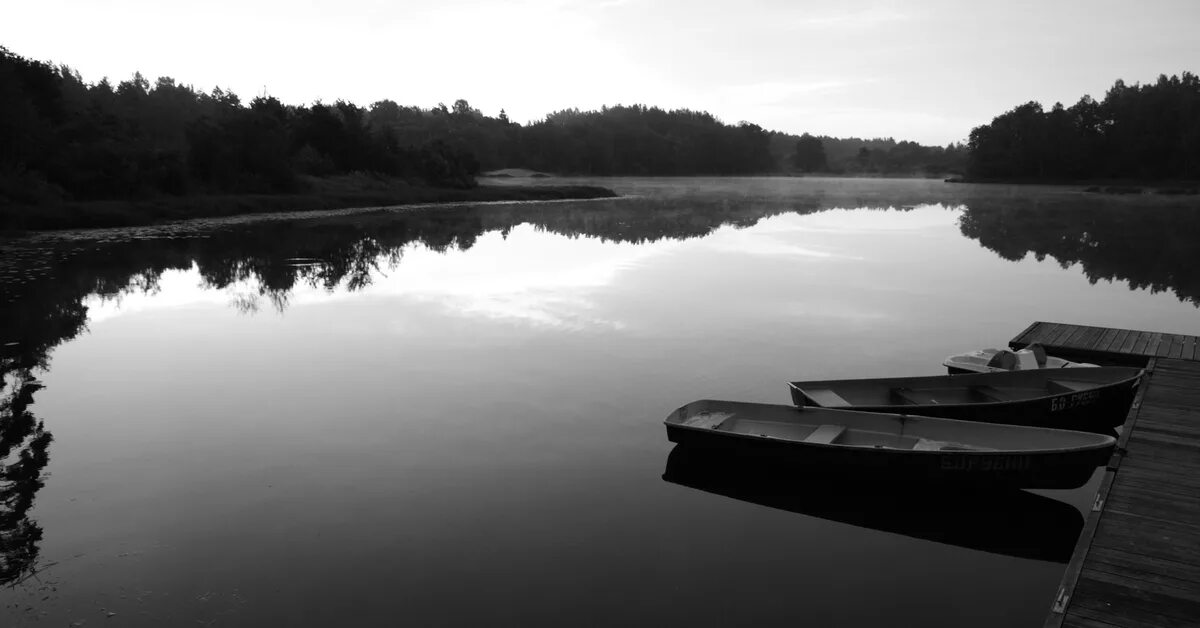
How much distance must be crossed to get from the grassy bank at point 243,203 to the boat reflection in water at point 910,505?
36.6 m

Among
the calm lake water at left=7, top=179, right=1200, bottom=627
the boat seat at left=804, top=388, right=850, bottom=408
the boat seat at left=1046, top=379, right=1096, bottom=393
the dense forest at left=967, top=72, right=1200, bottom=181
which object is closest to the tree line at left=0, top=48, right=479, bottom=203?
the calm lake water at left=7, top=179, right=1200, bottom=627

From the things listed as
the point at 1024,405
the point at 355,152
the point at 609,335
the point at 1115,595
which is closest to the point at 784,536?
the point at 1115,595

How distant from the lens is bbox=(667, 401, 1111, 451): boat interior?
28.5ft

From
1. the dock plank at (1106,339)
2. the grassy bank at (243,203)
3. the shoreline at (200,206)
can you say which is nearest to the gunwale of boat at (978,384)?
the dock plank at (1106,339)

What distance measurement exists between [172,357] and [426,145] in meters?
64.3

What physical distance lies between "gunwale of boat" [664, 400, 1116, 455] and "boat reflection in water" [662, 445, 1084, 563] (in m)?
0.49

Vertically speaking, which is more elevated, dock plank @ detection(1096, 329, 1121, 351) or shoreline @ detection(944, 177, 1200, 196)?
shoreline @ detection(944, 177, 1200, 196)

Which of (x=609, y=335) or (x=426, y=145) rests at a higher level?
(x=426, y=145)

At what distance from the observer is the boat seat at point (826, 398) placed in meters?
10.6

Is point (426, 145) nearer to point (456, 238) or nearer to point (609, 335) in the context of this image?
point (456, 238)

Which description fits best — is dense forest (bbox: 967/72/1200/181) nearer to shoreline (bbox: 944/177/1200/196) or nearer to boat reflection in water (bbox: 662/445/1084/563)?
shoreline (bbox: 944/177/1200/196)

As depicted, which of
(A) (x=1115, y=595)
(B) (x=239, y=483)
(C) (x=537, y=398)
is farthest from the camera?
(C) (x=537, y=398)

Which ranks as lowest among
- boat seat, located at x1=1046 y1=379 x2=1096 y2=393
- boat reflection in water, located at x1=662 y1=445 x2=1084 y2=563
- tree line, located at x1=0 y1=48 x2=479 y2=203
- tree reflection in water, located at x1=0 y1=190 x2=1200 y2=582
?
boat reflection in water, located at x1=662 y1=445 x2=1084 y2=563

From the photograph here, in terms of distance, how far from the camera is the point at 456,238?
37.2 metres
